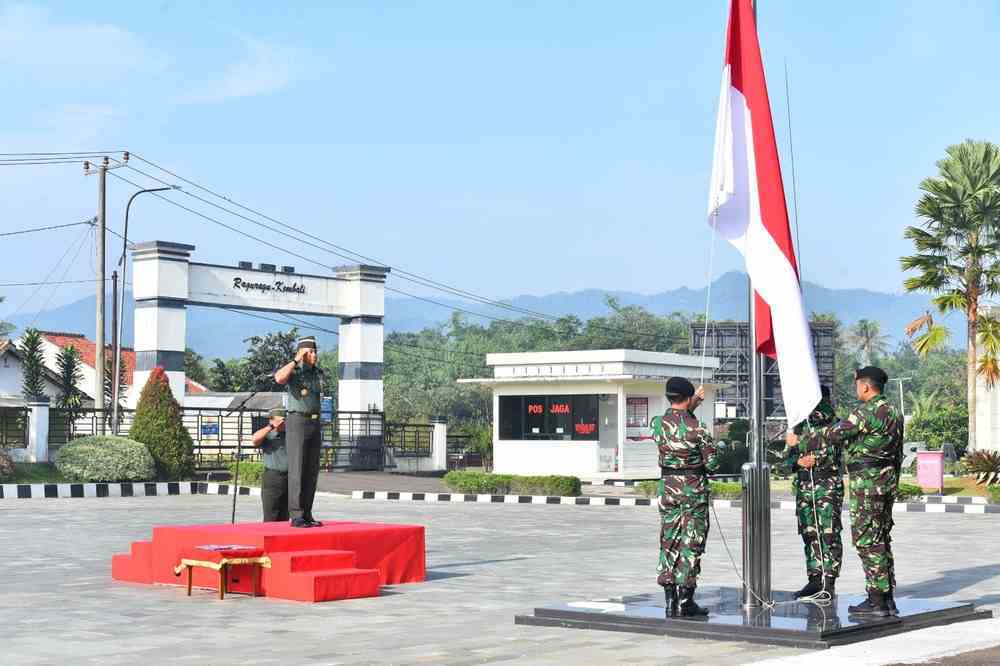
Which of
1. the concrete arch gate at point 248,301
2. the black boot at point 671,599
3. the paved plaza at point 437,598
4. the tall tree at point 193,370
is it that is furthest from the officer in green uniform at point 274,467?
the tall tree at point 193,370

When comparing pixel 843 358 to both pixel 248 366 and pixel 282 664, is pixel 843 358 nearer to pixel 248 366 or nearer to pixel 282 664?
pixel 248 366

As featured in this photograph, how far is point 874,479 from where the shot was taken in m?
10.1

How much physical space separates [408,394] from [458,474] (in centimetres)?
6948

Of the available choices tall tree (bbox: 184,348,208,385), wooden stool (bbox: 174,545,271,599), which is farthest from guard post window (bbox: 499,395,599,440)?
tall tree (bbox: 184,348,208,385)

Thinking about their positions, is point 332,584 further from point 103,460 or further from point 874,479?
point 103,460

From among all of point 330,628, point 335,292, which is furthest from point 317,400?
point 335,292

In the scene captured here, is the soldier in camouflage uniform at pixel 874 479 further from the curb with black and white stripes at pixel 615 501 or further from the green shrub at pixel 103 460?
the green shrub at pixel 103 460

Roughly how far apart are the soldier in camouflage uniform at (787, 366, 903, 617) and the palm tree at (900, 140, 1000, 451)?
24115 millimetres

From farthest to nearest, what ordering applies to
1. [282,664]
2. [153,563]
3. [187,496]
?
[187,496]
[153,563]
[282,664]

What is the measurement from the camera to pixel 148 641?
372 inches

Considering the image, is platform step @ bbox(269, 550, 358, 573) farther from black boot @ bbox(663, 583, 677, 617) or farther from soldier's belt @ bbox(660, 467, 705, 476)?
soldier's belt @ bbox(660, 467, 705, 476)

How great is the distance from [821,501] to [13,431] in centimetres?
2968

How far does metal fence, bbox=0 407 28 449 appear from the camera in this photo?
35356 millimetres

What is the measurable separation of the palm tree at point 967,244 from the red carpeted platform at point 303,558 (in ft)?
75.8
